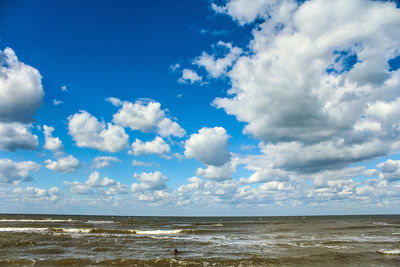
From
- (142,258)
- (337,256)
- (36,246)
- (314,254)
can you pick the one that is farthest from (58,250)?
(337,256)

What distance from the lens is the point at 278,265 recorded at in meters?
19.6

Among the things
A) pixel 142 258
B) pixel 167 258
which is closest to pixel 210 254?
pixel 167 258

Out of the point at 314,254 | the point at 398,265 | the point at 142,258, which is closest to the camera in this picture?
the point at 398,265

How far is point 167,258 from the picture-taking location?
72.2 feet

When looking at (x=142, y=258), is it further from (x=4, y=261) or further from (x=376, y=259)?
(x=376, y=259)

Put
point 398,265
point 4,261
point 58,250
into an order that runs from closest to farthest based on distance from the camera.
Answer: point 398,265, point 4,261, point 58,250

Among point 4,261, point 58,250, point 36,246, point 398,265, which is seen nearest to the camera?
point 398,265

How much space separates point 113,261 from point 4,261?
8.95 meters

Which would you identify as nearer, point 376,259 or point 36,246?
point 376,259

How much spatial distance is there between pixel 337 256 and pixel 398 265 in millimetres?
4572

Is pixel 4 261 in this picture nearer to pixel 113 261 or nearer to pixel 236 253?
pixel 113 261

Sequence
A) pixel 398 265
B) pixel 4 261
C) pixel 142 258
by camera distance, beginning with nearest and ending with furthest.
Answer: pixel 398 265
pixel 4 261
pixel 142 258

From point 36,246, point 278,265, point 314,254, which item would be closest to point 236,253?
point 278,265

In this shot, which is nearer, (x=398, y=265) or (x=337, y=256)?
Result: (x=398, y=265)
